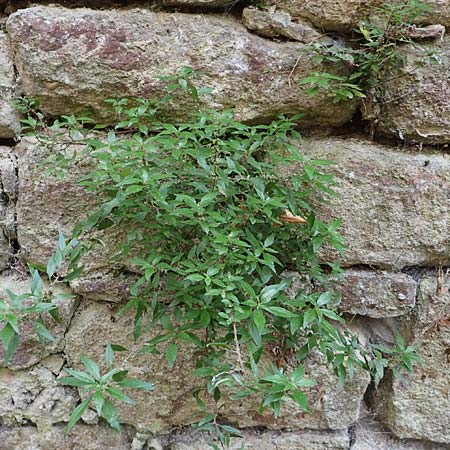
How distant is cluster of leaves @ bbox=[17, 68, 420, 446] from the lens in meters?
0.83

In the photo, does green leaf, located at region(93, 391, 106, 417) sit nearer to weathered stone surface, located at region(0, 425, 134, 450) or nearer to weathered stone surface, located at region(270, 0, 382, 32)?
weathered stone surface, located at region(0, 425, 134, 450)

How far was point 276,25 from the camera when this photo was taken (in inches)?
40.2

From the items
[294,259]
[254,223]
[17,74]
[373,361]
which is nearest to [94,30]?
[17,74]

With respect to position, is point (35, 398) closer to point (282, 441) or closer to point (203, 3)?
point (282, 441)

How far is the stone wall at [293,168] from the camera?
997mm

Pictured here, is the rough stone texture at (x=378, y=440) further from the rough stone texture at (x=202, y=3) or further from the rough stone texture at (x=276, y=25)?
the rough stone texture at (x=202, y=3)

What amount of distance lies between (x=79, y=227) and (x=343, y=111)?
65 centimetres

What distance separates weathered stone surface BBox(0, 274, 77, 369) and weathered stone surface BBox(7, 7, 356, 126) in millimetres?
407

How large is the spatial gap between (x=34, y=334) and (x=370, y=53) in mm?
972

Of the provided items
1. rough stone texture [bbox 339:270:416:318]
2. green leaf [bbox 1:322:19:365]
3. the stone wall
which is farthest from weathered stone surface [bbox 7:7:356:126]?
green leaf [bbox 1:322:19:365]

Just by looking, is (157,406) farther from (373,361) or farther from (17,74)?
(17,74)

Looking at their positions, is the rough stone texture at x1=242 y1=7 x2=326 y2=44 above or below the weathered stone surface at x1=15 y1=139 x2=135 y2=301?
above

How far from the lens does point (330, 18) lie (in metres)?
1.03

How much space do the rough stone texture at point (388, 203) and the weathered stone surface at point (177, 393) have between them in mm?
295
